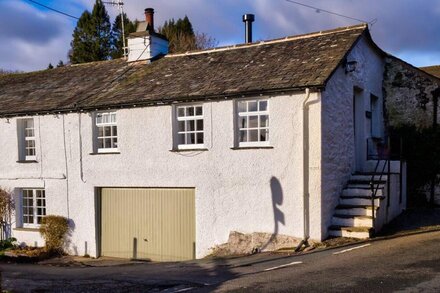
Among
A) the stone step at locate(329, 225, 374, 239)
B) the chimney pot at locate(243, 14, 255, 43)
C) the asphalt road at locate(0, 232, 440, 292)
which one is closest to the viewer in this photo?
the asphalt road at locate(0, 232, 440, 292)

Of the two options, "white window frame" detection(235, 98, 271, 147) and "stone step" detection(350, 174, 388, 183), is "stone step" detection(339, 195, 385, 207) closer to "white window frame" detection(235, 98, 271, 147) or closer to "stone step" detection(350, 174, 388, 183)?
"stone step" detection(350, 174, 388, 183)

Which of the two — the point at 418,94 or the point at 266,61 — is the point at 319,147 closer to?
the point at 266,61

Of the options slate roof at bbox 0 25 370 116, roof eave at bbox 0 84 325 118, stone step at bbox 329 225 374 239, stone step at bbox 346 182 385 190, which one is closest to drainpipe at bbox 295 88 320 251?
roof eave at bbox 0 84 325 118

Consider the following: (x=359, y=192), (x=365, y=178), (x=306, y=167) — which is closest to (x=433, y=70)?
(x=365, y=178)

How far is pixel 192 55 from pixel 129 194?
5479mm

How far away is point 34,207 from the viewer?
1756 centimetres

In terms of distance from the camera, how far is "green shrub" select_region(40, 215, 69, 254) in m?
16.4

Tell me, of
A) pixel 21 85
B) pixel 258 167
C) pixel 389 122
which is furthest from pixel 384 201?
pixel 21 85

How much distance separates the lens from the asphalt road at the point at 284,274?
8281 mm

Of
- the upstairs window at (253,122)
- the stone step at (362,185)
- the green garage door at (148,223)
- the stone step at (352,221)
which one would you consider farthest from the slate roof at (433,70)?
the green garage door at (148,223)

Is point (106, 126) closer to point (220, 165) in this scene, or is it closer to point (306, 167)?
point (220, 165)

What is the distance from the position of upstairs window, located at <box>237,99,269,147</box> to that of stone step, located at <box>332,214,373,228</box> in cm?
263

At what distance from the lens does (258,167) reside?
13.2 m

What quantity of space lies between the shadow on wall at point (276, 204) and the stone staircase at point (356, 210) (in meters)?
1.31
